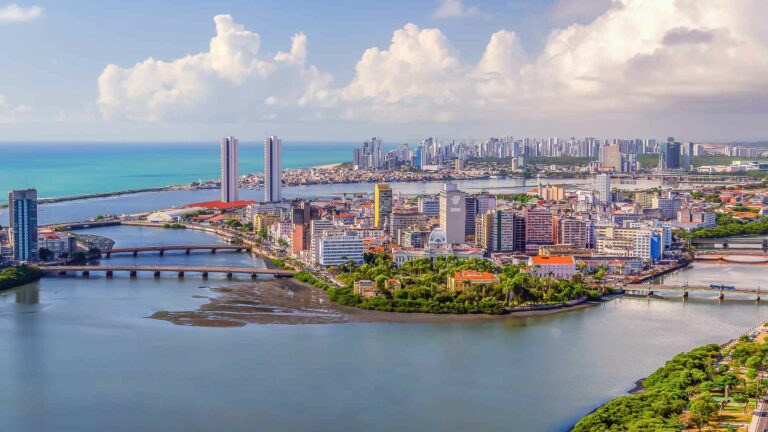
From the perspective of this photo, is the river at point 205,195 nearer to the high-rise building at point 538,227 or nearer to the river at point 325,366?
the high-rise building at point 538,227

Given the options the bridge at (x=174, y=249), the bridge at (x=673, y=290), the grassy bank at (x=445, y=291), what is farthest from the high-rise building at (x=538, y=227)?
the bridge at (x=174, y=249)

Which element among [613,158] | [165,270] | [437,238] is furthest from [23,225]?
[613,158]

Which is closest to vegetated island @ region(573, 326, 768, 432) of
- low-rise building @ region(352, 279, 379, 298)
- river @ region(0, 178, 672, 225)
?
low-rise building @ region(352, 279, 379, 298)

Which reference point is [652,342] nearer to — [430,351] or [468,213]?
[430,351]

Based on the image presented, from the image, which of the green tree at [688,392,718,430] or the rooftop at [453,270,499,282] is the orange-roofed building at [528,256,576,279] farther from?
the green tree at [688,392,718,430]

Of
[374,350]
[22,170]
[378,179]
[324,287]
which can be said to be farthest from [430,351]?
[22,170]
